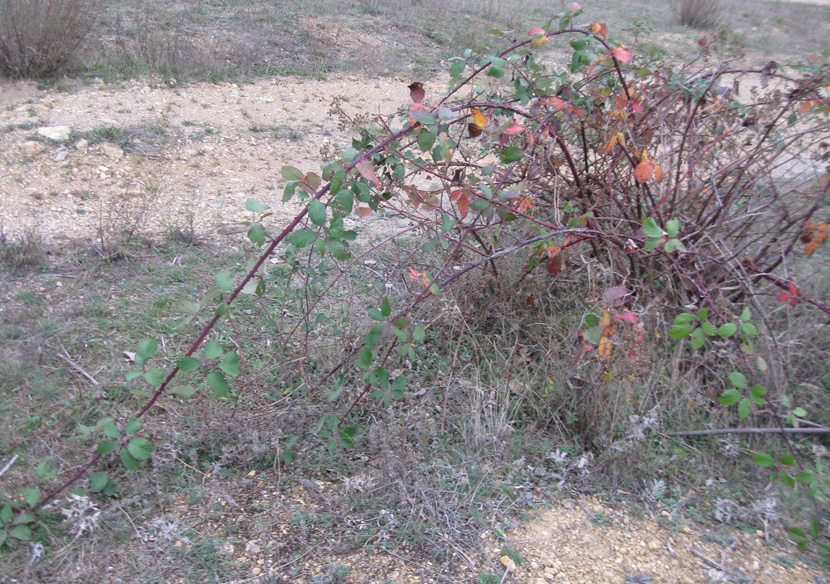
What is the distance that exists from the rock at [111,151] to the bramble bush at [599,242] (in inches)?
92.7

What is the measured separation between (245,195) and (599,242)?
9.74ft

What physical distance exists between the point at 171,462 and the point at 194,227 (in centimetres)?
225

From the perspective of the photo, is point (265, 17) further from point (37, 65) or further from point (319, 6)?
point (37, 65)

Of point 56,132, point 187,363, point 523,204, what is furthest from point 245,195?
point 187,363

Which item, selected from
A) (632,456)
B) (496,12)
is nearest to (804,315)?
(632,456)

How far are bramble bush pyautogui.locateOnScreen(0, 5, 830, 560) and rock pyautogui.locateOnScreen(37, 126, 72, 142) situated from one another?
2784 mm

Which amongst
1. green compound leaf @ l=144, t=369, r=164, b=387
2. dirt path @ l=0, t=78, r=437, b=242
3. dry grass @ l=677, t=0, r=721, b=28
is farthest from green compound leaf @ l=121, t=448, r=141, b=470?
dry grass @ l=677, t=0, r=721, b=28

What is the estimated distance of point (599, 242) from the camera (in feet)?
9.07

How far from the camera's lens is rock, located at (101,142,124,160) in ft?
16.0

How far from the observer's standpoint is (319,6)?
31.5 ft

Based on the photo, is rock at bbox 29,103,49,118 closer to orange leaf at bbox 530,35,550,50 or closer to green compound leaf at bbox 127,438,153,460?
green compound leaf at bbox 127,438,153,460

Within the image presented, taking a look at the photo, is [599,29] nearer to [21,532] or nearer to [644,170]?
[644,170]

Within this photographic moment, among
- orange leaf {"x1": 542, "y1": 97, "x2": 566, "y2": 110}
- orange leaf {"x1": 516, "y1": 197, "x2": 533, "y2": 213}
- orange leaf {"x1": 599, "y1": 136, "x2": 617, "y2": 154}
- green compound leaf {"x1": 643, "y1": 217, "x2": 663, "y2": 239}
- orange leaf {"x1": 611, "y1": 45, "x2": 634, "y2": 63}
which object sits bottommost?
orange leaf {"x1": 516, "y1": 197, "x2": 533, "y2": 213}

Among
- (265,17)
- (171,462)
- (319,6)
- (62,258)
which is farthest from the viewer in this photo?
(319,6)
